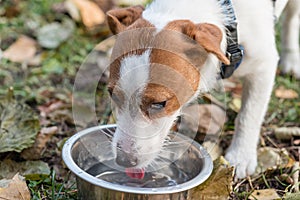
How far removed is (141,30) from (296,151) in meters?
1.28

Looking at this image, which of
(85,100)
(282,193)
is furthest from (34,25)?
(282,193)

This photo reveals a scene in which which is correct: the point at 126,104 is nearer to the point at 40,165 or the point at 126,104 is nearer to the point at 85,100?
the point at 40,165

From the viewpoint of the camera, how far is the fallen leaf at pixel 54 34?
4367 mm

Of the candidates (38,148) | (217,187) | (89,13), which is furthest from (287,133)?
(89,13)

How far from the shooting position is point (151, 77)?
2.31 metres

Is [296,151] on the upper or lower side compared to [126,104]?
lower

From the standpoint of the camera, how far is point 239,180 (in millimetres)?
2877

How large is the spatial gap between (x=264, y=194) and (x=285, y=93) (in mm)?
1362

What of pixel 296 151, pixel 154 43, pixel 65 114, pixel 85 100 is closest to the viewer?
pixel 154 43

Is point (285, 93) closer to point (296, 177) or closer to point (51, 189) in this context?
point (296, 177)

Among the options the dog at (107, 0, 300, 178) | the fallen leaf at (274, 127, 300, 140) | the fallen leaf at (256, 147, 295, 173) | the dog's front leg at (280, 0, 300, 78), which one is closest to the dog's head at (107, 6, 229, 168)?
the dog at (107, 0, 300, 178)

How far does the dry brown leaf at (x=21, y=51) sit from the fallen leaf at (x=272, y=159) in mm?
1986

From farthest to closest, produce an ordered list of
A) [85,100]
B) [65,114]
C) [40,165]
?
[85,100]
[65,114]
[40,165]

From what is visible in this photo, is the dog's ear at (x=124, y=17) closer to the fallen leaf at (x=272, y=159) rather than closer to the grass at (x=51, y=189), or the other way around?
the grass at (x=51, y=189)
